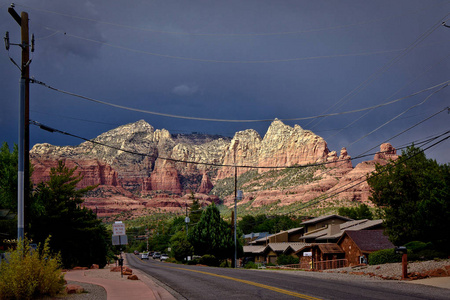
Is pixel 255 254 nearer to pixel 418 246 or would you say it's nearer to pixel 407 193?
pixel 407 193

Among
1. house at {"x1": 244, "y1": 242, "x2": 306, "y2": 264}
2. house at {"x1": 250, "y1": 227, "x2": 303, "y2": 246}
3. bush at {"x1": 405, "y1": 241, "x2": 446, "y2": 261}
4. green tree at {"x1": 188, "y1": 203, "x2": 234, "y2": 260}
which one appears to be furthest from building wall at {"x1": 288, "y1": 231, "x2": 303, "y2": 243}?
bush at {"x1": 405, "y1": 241, "x2": 446, "y2": 261}

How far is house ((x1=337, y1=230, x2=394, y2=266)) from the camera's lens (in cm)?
4834

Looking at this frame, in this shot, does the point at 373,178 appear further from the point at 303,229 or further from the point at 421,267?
the point at 303,229

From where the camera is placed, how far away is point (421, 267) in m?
24.8

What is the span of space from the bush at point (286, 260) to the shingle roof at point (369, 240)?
43.9ft

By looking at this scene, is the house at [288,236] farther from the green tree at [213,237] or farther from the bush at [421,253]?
the bush at [421,253]

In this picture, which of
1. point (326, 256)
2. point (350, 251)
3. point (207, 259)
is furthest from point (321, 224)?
A: point (350, 251)

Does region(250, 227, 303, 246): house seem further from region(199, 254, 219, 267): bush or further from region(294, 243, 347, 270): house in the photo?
region(294, 243, 347, 270): house

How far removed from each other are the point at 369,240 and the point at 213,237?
21187mm

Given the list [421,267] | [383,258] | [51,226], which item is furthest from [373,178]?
[51,226]

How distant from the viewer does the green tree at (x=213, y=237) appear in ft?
201

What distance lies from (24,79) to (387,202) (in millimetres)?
39922

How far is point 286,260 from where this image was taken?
213ft

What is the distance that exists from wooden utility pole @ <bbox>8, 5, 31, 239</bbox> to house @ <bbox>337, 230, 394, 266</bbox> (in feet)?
126
